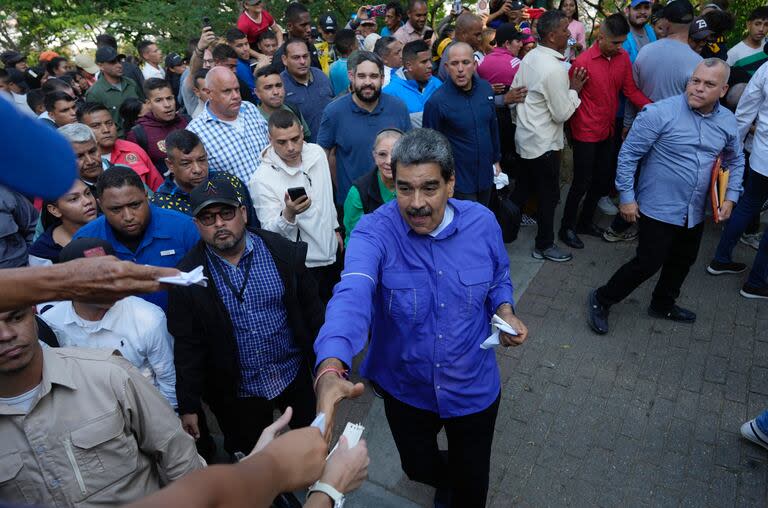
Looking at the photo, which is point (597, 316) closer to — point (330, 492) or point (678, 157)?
point (678, 157)

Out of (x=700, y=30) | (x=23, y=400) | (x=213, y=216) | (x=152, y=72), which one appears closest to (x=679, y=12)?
(x=700, y=30)

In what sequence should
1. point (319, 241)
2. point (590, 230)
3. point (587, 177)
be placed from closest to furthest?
1. point (319, 241)
2. point (587, 177)
3. point (590, 230)

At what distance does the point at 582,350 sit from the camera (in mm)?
4684

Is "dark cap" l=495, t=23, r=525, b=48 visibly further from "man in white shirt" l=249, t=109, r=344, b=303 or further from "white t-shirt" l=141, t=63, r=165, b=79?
"white t-shirt" l=141, t=63, r=165, b=79

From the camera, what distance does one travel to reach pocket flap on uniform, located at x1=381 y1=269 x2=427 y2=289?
2572 millimetres

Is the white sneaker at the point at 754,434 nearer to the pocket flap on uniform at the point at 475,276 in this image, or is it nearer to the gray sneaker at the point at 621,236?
the pocket flap on uniform at the point at 475,276

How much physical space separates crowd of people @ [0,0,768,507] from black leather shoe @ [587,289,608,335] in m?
0.04

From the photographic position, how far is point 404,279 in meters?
2.58

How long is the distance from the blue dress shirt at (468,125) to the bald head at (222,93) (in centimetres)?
189

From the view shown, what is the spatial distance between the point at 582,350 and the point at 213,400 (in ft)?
9.96

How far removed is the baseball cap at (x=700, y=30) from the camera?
6125mm

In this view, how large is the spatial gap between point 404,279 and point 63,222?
2604 mm

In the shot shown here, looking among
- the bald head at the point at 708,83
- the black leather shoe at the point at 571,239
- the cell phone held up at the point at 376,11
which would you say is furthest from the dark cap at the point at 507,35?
the cell phone held up at the point at 376,11

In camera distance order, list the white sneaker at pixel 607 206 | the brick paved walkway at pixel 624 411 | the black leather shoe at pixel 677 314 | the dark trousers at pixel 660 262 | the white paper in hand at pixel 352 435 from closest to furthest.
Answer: the white paper in hand at pixel 352 435 < the brick paved walkway at pixel 624 411 < the dark trousers at pixel 660 262 < the black leather shoe at pixel 677 314 < the white sneaker at pixel 607 206
